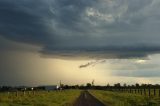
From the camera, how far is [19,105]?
1663 inches

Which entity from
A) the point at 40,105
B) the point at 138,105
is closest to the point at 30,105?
the point at 40,105

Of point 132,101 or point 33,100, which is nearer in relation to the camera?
point 33,100

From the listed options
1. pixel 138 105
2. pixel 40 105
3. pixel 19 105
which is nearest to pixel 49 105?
pixel 40 105

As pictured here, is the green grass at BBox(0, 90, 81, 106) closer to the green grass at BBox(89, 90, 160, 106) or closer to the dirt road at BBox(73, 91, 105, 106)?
the dirt road at BBox(73, 91, 105, 106)

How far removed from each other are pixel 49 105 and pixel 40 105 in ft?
3.60

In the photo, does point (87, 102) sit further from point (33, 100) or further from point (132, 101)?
point (33, 100)

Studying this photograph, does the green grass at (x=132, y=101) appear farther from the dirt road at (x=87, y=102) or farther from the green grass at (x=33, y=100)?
the green grass at (x=33, y=100)

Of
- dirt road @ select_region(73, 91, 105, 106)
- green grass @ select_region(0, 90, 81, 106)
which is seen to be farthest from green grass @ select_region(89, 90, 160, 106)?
green grass @ select_region(0, 90, 81, 106)

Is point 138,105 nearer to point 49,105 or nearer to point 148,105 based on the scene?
point 148,105

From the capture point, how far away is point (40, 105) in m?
44.6

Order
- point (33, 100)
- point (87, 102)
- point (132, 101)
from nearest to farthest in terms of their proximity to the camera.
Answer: point (87, 102)
point (33, 100)
point (132, 101)

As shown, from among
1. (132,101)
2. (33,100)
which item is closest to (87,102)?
(132,101)

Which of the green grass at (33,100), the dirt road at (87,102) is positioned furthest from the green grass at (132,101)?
the green grass at (33,100)

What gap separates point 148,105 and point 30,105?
13624mm
